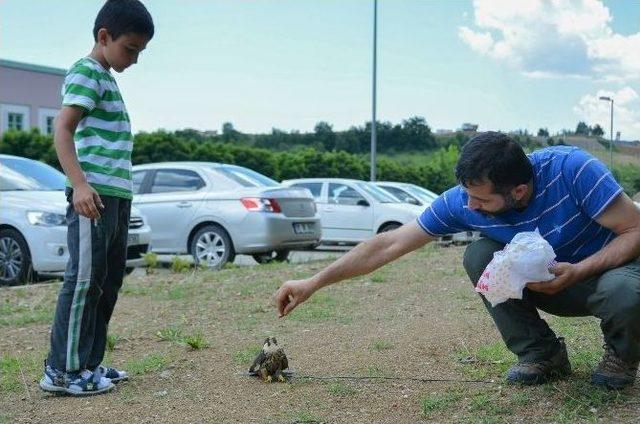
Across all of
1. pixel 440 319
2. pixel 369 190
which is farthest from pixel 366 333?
pixel 369 190

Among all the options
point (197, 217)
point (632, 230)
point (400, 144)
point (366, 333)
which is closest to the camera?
point (632, 230)

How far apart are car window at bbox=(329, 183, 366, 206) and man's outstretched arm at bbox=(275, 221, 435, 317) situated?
1223 cm

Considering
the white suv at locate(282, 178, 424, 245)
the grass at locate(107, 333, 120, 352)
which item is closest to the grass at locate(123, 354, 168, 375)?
the grass at locate(107, 333, 120, 352)

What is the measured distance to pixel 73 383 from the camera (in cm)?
419

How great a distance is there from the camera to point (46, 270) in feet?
30.6

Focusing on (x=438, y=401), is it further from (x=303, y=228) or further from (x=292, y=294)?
(x=303, y=228)

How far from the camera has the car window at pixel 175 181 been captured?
39.8 ft

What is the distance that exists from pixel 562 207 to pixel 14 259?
738 centimetres

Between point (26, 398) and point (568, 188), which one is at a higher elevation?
point (568, 188)

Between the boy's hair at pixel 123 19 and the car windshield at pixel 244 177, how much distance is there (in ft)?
25.4

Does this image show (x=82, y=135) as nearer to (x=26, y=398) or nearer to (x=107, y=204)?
(x=107, y=204)

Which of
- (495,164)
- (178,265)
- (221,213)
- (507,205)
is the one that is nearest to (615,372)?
(507,205)

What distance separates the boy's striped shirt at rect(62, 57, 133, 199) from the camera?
4.08 meters

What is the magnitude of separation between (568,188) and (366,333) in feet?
7.34
